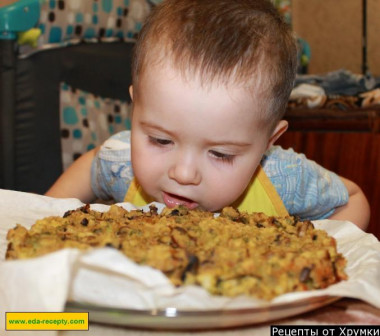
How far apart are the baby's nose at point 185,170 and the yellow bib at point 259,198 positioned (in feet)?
1.21

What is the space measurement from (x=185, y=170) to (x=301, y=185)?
19.0 inches

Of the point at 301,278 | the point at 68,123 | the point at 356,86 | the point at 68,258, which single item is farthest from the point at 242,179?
the point at 356,86

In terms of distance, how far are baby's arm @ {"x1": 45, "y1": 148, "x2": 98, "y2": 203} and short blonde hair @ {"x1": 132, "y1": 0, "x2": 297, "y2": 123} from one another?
0.45 metres

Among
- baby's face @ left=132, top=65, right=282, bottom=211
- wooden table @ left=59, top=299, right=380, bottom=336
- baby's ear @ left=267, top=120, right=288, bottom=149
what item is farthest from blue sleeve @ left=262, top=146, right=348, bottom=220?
wooden table @ left=59, top=299, right=380, bottom=336

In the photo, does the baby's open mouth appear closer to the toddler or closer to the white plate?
the toddler

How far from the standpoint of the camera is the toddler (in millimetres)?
876

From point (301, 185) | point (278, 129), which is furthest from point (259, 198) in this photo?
point (278, 129)

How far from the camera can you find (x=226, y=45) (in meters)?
0.90

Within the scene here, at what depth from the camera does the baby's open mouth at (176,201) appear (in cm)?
97

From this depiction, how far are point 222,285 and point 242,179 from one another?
489 mm

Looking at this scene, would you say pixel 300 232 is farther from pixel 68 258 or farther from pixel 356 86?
pixel 356 86

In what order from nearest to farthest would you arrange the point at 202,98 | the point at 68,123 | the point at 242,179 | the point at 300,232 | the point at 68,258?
the point at 68,258, the point at 300,232, the point at 202,98, the point at 242,179, the point at 68,123

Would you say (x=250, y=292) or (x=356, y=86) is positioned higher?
(x=250, y=292)

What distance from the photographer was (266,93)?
37.6 inches
